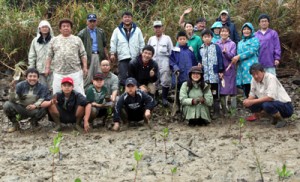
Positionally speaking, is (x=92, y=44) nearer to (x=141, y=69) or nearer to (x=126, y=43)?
(x=126, y=43)

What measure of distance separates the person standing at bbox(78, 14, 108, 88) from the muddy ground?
4.03ft

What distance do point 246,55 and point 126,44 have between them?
2.03 m

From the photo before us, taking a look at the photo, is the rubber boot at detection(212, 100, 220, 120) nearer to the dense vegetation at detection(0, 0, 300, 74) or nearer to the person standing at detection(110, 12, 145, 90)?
the person standing at detection(110, 12, 145, 90)

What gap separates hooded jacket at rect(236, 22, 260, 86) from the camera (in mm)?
7000

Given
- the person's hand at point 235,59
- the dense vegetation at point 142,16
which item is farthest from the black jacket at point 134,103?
the dense vegetation at point 142,16

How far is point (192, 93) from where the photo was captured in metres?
6.93

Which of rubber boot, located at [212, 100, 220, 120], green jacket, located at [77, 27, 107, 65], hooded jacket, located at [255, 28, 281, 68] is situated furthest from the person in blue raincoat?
green jacket, located at [77, 27, 107, 65]

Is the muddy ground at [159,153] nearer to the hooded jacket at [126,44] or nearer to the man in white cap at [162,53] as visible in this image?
the man in white cap at [162,53]

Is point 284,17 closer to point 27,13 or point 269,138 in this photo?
point 269,138

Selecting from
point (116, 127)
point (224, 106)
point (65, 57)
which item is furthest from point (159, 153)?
point (65, 57)

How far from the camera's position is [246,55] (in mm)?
7027

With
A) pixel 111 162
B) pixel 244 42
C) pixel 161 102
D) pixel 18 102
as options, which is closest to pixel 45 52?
pixel 18 102

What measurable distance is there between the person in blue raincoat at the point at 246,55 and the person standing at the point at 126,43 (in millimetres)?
1690

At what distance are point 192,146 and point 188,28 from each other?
2.62m
